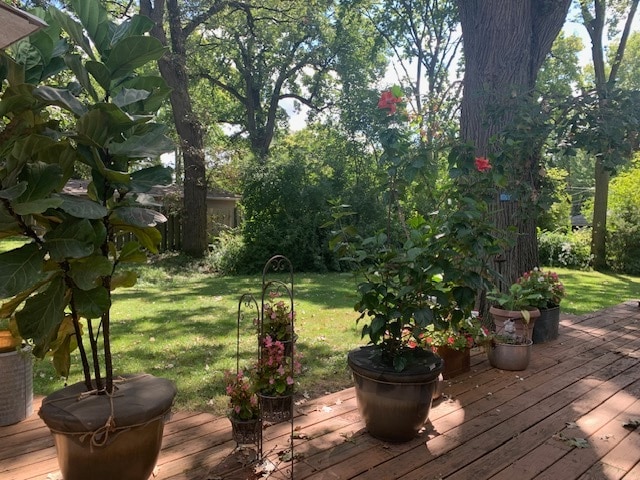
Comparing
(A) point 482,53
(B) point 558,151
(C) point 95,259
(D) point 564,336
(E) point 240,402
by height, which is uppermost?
(A) point 482,53

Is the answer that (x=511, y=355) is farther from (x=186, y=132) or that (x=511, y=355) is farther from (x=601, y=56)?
(x=601, y=56)

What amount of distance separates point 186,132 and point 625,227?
37.1ft

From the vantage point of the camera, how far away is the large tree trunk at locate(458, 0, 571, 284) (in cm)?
446

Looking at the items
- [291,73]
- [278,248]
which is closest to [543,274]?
[278,248]

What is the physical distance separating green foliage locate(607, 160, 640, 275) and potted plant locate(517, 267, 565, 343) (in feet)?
28.3

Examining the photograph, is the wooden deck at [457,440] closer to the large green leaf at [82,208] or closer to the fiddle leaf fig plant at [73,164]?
the fiddle leaf fig plant at [73,164]

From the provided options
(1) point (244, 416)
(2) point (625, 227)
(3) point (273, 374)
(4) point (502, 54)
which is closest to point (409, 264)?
(3) point (273, 374)

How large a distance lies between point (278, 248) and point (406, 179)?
7.33m

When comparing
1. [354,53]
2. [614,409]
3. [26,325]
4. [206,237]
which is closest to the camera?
[26,325]

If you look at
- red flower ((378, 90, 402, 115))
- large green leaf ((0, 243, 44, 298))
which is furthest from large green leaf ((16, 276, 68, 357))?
red flower ((378, 90, 402, 115))

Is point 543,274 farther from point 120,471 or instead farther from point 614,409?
point 120,471

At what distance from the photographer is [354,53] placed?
15906 mm

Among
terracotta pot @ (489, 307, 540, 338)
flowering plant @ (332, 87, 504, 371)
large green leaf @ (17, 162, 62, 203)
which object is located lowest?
terracotta pot @ (489, 307, 540, 338)

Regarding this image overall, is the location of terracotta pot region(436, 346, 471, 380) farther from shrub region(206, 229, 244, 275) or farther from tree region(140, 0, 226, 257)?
tree region(140, 0, 226, 257)
